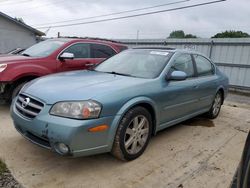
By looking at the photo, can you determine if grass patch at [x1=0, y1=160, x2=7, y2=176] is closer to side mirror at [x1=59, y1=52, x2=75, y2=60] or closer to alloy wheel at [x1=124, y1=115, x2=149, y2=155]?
alloy wheel at [x1=124, y1=115, x2=149, y2=155]

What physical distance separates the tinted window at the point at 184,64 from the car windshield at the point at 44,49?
2.93 m

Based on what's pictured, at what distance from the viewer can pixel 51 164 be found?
3.09 m

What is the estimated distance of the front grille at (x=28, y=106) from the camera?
9.46ft

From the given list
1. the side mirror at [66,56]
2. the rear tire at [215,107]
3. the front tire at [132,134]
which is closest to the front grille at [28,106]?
the front tire at [132,134]

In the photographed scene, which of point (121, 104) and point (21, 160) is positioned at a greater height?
point (121, 104)

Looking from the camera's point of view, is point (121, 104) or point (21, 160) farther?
point (21, 160)

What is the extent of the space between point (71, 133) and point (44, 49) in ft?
12.4

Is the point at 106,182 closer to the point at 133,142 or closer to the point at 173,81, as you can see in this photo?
the point at 133,142

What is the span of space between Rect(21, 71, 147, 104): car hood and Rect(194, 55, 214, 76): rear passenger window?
1.72m

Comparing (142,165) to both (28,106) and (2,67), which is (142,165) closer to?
(28,106)

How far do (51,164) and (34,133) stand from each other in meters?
0.51

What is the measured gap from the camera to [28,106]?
9.91 feet

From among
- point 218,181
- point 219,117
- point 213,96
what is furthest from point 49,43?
point 218,181

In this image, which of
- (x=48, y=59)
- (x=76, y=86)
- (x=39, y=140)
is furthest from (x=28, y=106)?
(x=48, y=59)
